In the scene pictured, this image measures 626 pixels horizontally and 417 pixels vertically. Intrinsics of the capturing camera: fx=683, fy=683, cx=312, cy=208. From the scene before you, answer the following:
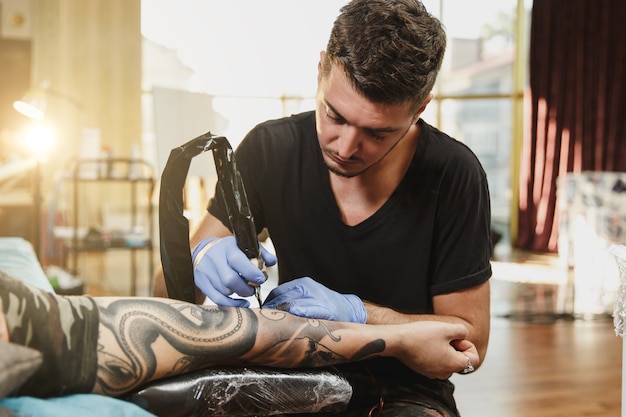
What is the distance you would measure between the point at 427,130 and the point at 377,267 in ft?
0.99

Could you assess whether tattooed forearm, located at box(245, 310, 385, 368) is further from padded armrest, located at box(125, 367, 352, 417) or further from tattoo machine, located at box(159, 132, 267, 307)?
tattoo machine, located at box(159, 132, 267, 307)

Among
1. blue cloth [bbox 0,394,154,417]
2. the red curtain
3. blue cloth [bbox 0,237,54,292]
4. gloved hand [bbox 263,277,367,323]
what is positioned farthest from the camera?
the red curtain

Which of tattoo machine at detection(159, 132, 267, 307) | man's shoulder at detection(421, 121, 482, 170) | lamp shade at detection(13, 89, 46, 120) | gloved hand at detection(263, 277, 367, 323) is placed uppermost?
lamp shade at detection(13, 89, 46, 120)

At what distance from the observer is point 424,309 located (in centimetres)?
136

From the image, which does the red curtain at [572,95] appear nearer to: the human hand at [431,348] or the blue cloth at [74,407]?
the human hand at [431,348]

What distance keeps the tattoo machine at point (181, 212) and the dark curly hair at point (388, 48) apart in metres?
0.28

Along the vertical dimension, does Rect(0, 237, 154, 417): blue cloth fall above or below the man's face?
below

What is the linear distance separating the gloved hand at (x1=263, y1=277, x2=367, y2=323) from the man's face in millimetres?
234

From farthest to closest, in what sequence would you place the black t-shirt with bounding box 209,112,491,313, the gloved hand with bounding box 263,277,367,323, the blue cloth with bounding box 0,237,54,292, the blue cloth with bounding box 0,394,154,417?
1. the blue cloth with bounding box 0,237,54,292
2. the black t-shirt with bounding box 209,112,491,313
3. the gloved hand with bounding box 263,277,367,323
4. the blue cloth with bounding box 0,394,154,417

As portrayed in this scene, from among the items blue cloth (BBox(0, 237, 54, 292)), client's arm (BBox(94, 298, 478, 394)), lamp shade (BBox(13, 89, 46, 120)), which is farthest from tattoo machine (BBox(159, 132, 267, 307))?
lamp shade (BBox(13, 89, 46, 120))

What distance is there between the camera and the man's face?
1.19 metres

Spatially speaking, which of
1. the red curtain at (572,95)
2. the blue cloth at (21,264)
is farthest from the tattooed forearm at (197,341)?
the red curtain at (572,95)

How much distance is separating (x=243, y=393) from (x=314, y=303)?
240 millimetres

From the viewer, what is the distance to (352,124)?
3.96 ft
